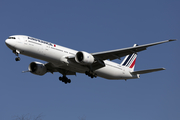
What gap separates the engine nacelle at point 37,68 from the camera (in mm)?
42562

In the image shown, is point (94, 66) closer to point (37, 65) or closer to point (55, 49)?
point (55, 49)

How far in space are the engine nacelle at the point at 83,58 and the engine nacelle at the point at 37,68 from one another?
299 inches

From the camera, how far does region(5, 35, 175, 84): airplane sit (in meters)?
35.6

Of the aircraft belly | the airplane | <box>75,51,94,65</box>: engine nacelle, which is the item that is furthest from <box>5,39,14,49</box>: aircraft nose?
the aircraft belly

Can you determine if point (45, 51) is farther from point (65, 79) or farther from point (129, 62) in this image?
point (129, 62)

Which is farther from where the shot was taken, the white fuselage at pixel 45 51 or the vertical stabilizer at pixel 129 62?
the vertical stabilizer at pixel 129 62

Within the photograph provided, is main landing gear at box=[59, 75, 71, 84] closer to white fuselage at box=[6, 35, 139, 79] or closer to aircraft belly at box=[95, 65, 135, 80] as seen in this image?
white fuselage at box=[6, 35, 139, 79]

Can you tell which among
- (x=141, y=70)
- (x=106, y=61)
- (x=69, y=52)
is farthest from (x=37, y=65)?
(x=141, y=70)

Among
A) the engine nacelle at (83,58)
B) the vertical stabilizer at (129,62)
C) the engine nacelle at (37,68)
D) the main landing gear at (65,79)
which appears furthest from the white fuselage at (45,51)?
the vertical stabilizer at (129,62)

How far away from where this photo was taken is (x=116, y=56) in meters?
38.5

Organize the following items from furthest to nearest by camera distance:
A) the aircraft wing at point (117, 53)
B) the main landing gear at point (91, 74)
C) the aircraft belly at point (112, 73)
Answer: the aircraft belly at point (112, 73), the main landing gear at point (91, 74), the aircraft wing at point (117, 53)

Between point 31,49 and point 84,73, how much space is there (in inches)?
371

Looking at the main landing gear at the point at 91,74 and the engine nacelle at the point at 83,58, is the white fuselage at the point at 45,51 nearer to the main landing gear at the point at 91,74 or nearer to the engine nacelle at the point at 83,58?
the main landing gear at the point at 91,74

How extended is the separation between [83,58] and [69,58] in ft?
5.93
